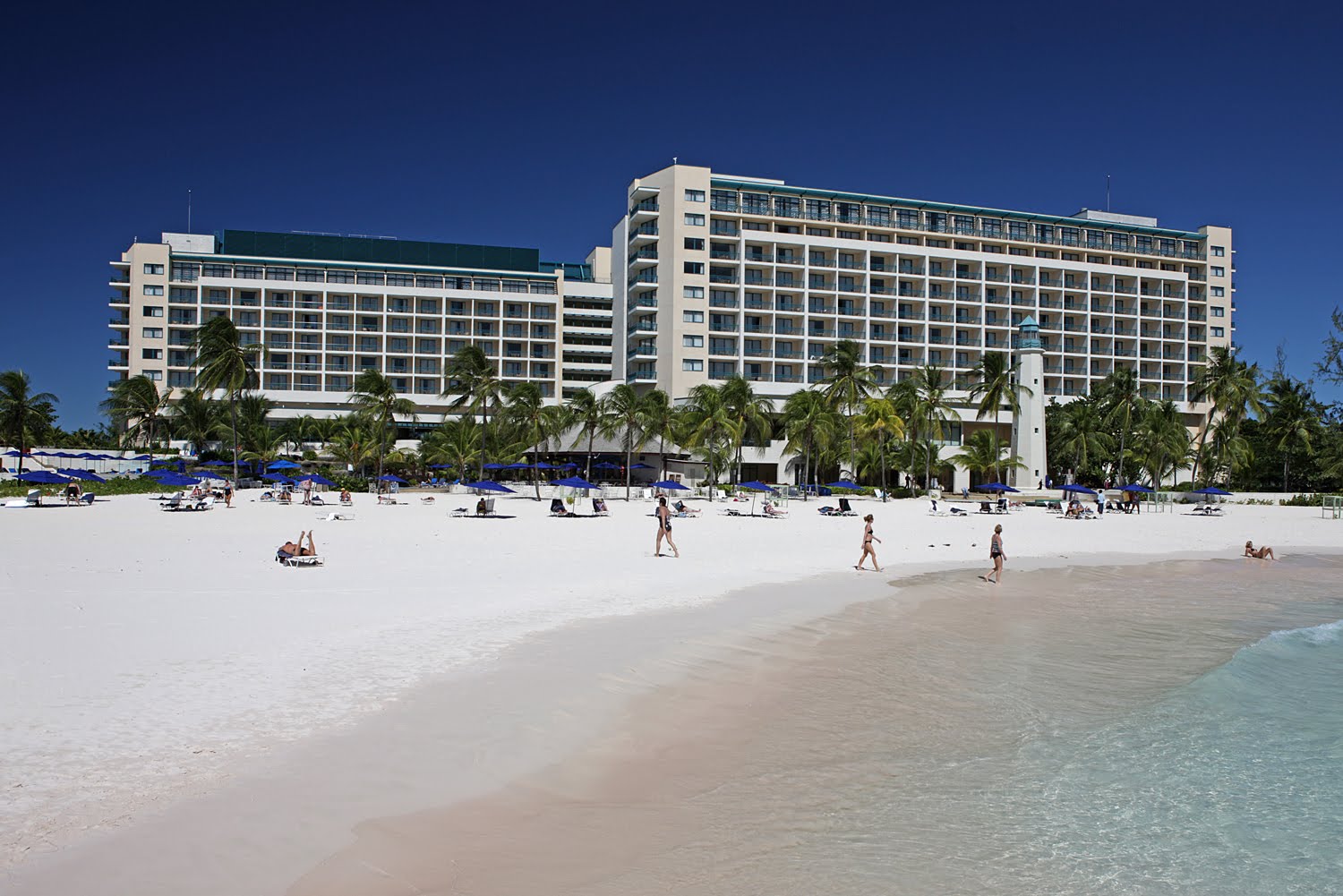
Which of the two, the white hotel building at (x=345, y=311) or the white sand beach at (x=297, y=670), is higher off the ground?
the white hotel building at (x=345, y=311)

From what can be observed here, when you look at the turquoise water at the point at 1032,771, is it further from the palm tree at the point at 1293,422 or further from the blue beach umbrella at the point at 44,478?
the palm tree at the point at 1293,422

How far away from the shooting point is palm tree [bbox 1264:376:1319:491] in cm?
6381

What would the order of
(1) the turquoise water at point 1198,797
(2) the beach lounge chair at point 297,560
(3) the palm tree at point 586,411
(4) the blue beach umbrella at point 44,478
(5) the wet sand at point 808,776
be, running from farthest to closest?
(3) the palm tree at point 586,411 → (4) the blue beach umbrella at point 44,478 → (2) the beach lounge chair at point 297,560 → (1) the turquoise water at point 1198,797 → (5) the wet sand at point 808,776

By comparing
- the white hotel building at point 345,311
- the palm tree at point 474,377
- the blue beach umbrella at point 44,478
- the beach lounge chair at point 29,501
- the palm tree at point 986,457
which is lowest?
the beach lounge chair at point 29,501

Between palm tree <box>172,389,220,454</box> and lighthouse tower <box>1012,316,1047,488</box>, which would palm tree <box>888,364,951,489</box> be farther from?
palm tree <box>172,389,220,454</box>

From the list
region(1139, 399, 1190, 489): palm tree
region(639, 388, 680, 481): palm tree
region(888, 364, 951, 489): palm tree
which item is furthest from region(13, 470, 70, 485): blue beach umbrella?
region(1139, 399, 1190, 489): palm tree

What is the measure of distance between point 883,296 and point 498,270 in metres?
40.6

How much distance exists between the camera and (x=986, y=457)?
64.6 metres

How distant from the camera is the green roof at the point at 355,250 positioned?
91.3 m

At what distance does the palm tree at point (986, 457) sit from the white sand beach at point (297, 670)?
40.4 metres

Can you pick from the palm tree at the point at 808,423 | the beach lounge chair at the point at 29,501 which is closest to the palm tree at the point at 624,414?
the palm tree at the point at 808,423

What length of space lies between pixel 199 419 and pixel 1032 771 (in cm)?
7291

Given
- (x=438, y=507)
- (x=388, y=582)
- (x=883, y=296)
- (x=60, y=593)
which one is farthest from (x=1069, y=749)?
(x=883, y=296)

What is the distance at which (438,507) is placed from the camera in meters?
42.6
